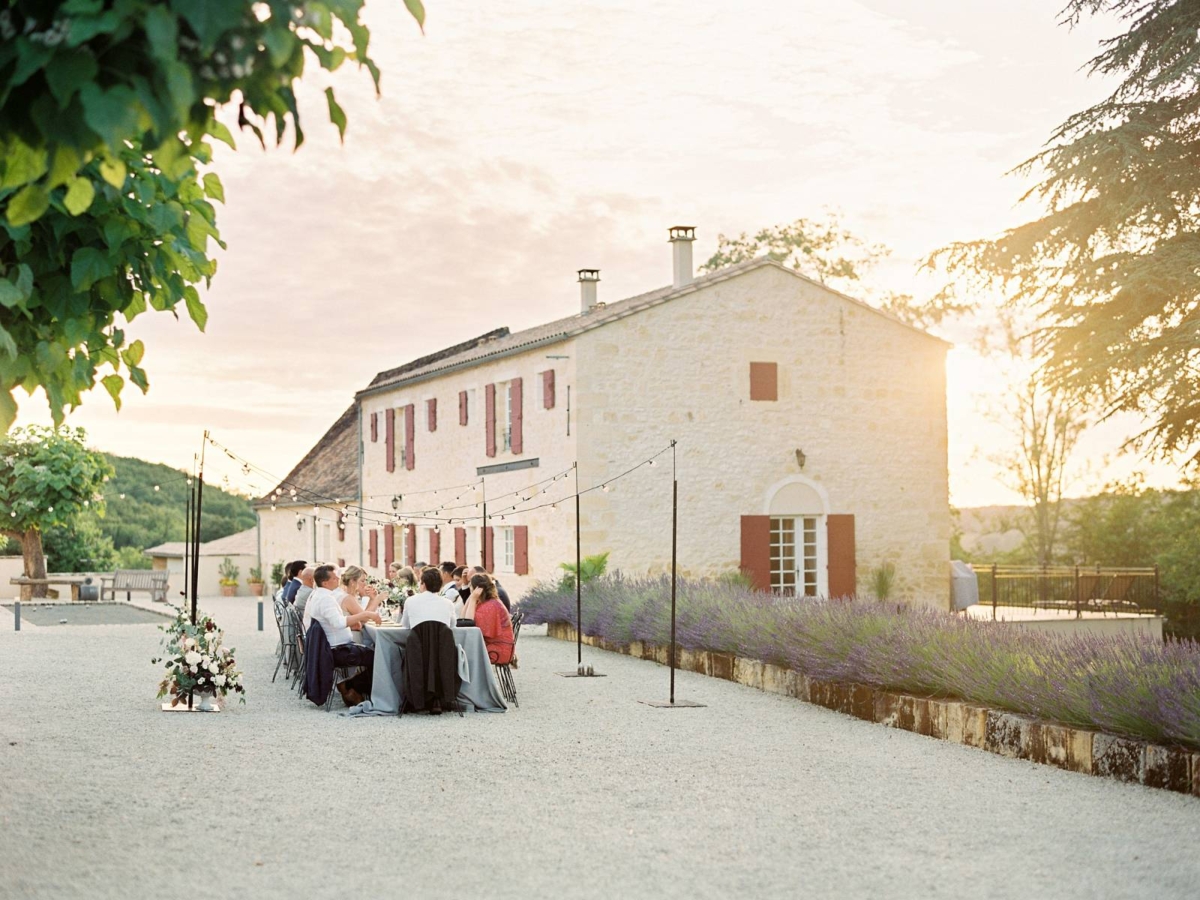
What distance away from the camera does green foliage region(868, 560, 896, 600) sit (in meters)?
26.9

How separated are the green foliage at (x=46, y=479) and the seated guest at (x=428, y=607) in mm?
26151

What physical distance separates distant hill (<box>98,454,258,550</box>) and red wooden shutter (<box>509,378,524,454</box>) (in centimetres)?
3421

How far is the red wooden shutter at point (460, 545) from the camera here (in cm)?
2952

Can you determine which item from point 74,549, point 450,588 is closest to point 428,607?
point 450,588

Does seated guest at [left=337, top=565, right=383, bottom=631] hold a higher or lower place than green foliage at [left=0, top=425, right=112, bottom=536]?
lower

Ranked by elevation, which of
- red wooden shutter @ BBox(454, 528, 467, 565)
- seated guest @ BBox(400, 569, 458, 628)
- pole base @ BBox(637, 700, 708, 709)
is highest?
red wooden shutter @ BBox(454, 528, 467, 565)

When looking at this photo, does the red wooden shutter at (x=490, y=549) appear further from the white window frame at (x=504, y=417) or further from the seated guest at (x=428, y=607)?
the seated guest at (x=428, y=607)

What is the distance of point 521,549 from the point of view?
26484 mm

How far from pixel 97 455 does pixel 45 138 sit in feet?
121

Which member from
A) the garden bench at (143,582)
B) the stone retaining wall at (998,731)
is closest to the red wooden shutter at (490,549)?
the garden bench at (143,582)

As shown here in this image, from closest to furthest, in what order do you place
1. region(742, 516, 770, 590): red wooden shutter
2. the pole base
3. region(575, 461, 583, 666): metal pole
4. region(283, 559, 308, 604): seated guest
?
the pole base, region(575, 461, 583, 666): metal pole, region(283, 559, 308, 604): seated guest, region(742, 516, 770, 590): red wooden shutter

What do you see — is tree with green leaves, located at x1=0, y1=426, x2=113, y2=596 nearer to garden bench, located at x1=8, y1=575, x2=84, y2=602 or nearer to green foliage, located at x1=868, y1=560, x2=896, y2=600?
garden bench, located at x1=8, y1=575, x2=84, y2=602

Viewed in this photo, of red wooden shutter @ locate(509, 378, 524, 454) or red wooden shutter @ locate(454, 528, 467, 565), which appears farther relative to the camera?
red wooden shutter @ locate(454, 528, 467, 565)

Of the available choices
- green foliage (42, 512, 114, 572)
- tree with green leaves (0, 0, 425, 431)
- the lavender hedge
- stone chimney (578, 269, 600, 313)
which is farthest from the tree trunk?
tree with green leaves (0, 0, 425, 431)
